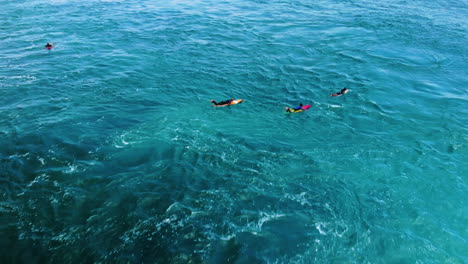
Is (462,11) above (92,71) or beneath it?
→ above

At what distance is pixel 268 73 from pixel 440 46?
24.1 metres

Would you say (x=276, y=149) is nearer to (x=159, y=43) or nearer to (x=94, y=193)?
(x=94, y=193)

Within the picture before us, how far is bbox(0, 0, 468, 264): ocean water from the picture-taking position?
682 inches

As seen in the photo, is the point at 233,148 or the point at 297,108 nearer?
the point at 233,148

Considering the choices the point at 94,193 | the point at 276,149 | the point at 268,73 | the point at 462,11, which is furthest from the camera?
the point at 462,11

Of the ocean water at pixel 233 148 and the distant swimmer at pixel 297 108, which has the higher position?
the distant swimmer at pixel 297 108

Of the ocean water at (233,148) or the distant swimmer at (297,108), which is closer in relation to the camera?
the ocean water at (233,148)

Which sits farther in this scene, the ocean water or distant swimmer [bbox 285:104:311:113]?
distant swimmer [bbox 285:104:311:113]

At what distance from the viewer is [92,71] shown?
1357 inches

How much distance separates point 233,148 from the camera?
77.5 ft

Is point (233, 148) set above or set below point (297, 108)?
below

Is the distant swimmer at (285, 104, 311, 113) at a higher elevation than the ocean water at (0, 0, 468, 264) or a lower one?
higher

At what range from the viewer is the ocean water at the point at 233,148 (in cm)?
1731

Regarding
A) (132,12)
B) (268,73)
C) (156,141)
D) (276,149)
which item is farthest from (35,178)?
(132,12)
